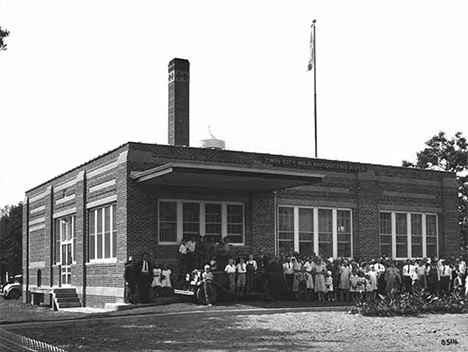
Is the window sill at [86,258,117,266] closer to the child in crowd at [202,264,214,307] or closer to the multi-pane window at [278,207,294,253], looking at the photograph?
the child in crowd at [202,264,214,307]

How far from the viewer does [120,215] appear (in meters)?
27.1

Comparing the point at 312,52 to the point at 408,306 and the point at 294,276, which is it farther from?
the point at 408,306

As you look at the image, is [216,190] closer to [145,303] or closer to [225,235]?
[225,235]

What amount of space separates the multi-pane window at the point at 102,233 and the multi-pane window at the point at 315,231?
22.8ft

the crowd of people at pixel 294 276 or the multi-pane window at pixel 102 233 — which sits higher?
the multi-pane window at pixel 102 233

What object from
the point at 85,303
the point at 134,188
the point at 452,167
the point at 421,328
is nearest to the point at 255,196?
the point at 134,188

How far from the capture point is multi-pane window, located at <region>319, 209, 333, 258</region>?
31641mm

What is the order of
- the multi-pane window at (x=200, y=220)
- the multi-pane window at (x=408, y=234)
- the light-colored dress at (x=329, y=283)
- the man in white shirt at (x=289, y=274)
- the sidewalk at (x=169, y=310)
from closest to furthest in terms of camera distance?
the sidewalk at (x=169, y=310) → the man in white shirt at (x=289, y=274) → the light-colored dress at (x=329, y=283) → the multi-pane window at (x=200, y=220) → the multi-pane window at (x=408, y=234)

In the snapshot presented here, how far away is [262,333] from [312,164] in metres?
15.5

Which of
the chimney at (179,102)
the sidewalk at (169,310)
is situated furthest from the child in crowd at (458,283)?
the chimney at (179,102)

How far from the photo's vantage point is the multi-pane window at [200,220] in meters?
27.3

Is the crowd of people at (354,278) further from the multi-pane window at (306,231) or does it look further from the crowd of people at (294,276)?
the multi-pane window at (306,231)

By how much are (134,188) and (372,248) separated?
11815mm

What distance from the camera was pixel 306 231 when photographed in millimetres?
31344
